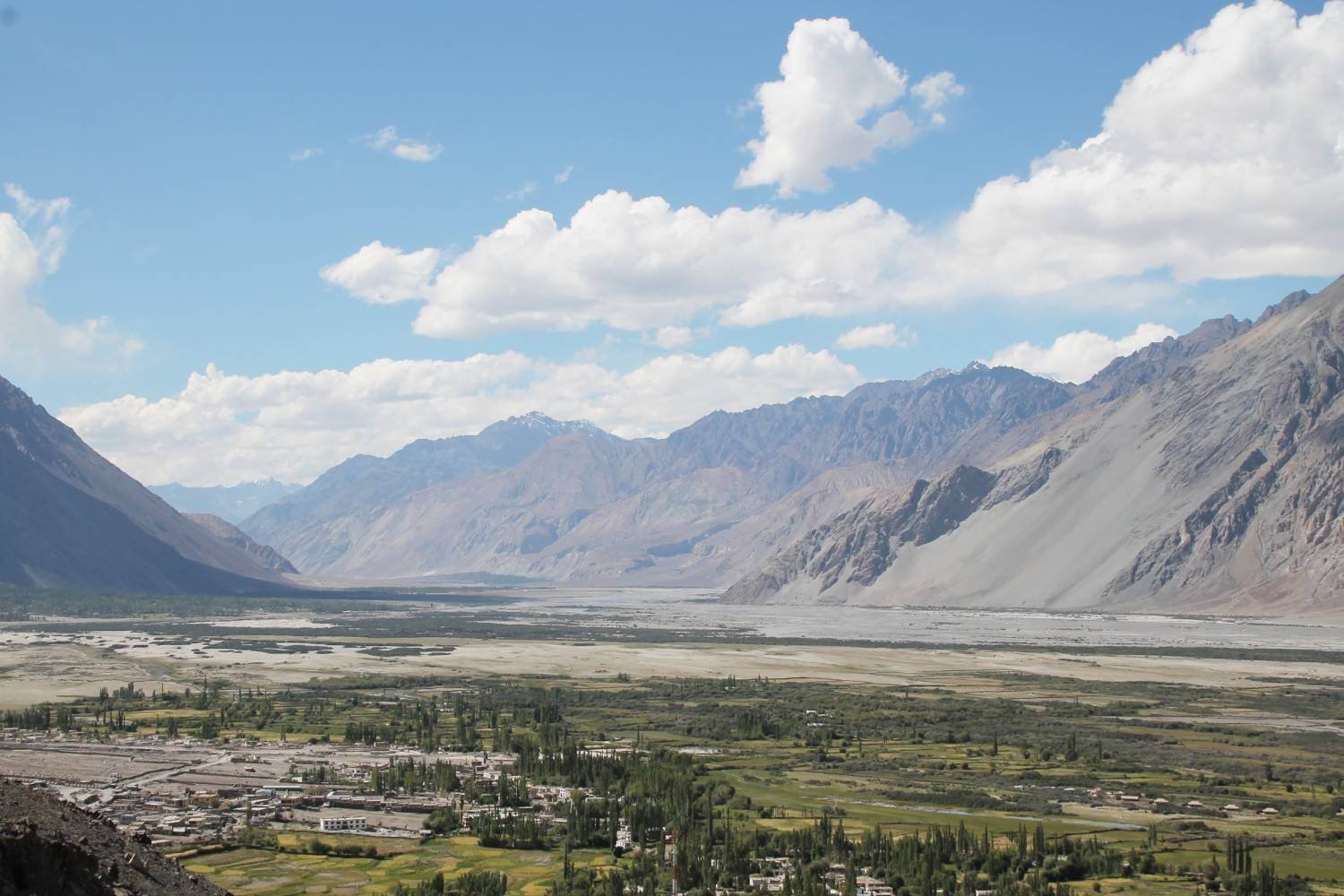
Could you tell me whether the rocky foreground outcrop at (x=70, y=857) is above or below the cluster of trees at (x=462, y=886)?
above

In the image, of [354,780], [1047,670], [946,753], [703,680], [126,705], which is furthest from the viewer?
[1047,670]

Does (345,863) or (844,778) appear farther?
(844,778)

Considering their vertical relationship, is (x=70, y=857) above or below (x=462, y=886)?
above

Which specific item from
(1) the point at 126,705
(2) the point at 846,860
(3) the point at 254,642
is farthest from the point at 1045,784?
(3) the point at 254,642

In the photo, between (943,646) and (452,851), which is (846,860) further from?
(943,646)

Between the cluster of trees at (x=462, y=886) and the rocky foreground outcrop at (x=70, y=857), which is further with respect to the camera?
the cluster of trees at (x=462, y=886)

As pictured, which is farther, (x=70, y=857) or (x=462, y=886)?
(x=462, y=886)

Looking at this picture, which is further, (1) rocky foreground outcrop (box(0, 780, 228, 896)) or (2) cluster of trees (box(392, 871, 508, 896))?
(2) cluster of trees (box(392, 871, 508, 896))

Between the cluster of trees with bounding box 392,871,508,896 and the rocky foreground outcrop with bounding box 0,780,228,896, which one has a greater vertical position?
the rocky foreground outcrop with bounding box 0,780,228,896
